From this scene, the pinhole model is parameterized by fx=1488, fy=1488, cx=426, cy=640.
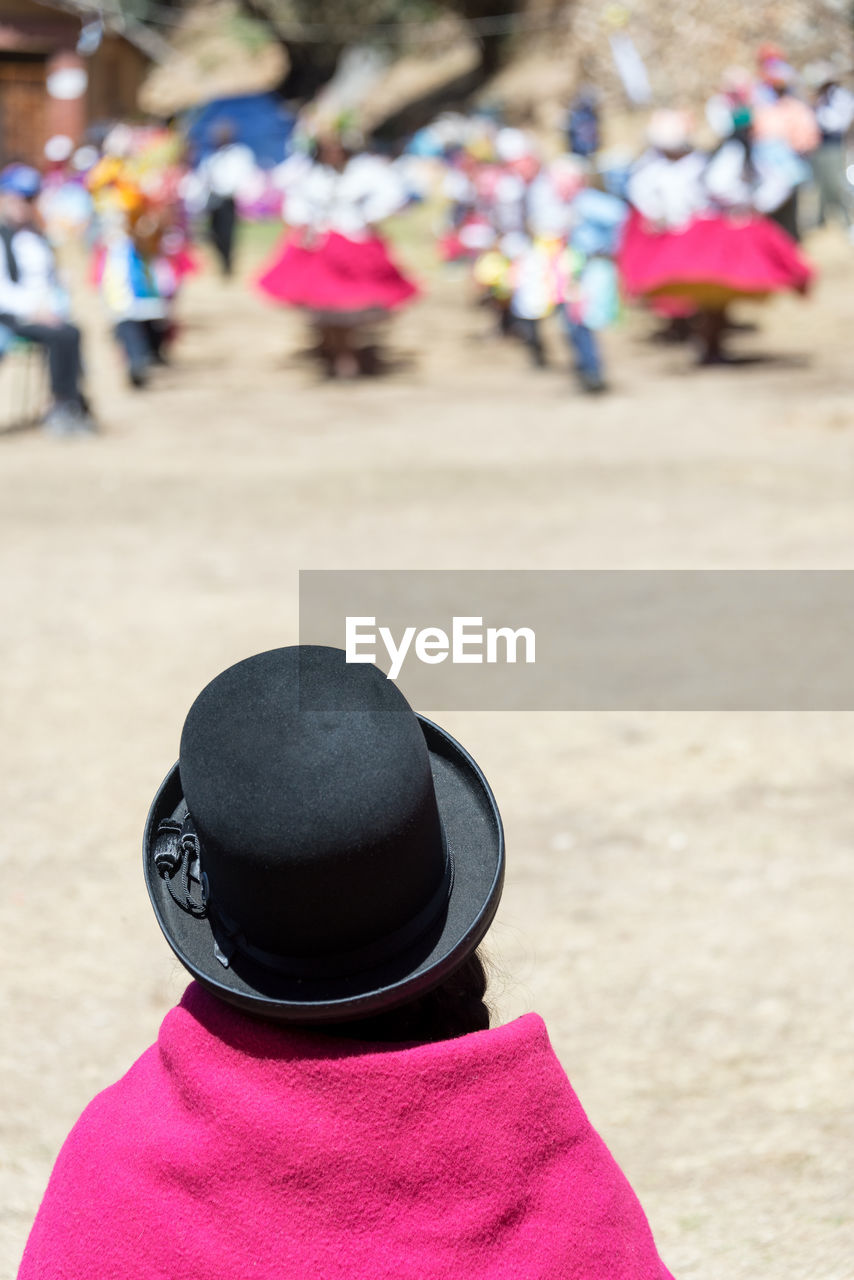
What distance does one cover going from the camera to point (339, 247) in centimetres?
1095

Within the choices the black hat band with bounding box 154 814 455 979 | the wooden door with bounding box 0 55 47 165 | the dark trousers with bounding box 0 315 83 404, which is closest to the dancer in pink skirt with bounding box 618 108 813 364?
the dark trousers with bounding box 0 315 83 404

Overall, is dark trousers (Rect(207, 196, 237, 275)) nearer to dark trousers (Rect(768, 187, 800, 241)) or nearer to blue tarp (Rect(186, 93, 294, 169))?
dark trousers (Rect(768, 187, 800, 241))

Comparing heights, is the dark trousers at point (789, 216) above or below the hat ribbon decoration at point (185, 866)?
below

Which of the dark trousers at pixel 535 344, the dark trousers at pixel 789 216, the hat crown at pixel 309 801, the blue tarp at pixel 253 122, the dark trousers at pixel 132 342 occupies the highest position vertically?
the hat crown at pixel 309 801

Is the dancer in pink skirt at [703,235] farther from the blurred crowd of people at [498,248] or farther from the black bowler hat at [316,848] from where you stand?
the black bowler hat at [316,848]

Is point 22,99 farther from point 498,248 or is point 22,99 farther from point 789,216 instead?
point 498,248

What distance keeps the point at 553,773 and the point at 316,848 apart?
3411 mm

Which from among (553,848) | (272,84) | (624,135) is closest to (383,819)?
(553,848)

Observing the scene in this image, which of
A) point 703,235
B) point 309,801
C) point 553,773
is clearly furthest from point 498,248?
point 309,801

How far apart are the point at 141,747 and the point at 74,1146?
350 centimetres

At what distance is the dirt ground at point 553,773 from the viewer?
2.99 m

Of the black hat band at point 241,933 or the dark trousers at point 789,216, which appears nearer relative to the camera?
the black hat band at point 241,933

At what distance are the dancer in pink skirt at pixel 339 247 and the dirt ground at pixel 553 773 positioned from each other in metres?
1.28

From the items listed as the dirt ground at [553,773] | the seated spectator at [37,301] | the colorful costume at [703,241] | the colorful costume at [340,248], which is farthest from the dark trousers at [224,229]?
the seated spectator at [37,301]
